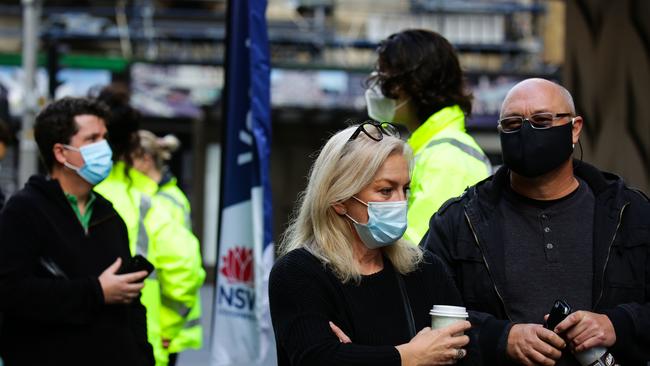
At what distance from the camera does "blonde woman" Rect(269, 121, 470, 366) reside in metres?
3.39

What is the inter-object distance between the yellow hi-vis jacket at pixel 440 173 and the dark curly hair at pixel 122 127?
90.4 inches

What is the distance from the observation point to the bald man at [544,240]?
12.9ft

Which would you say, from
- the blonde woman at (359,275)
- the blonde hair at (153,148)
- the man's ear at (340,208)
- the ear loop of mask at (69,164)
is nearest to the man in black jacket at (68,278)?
the ear loop of mask at (69,164)

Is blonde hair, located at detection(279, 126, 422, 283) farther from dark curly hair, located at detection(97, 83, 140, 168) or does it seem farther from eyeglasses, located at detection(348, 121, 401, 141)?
dark curly hair, located at detection(97, 83, 140, 168)

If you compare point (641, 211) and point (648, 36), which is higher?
point (648, 36)

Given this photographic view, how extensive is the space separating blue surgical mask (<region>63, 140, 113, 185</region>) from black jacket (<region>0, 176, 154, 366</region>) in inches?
7.2

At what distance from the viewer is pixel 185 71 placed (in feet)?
77.8

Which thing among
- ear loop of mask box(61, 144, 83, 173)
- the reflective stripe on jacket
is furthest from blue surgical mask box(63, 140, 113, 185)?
the reflective stripe on jacket

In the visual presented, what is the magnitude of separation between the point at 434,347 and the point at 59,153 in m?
2.64

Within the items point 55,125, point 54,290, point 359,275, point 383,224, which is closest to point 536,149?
point 383,224

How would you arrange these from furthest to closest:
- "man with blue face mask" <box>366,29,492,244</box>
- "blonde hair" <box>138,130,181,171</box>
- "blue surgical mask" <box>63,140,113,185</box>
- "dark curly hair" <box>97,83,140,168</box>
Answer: "blonde hair" <box>138,130,181,171</box>, "dark curly hair" <box>97,83,140,168</box>, "blue surgical mask" <box>63,140,113,185</box>, "man with blue face mask" <box>366,29,492,244</box>

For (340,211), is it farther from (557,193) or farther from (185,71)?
(185,71)

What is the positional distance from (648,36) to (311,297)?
328cm

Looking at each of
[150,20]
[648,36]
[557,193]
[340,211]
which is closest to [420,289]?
[340,211]
